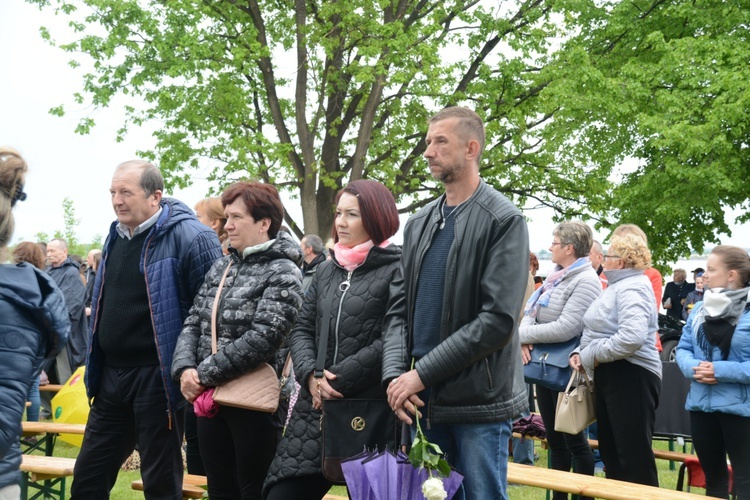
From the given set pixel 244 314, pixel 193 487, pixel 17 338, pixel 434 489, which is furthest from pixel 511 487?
pixel 17 338

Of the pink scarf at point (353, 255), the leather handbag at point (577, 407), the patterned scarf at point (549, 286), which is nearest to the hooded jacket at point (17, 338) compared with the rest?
the pink scarf at point (353, 255)

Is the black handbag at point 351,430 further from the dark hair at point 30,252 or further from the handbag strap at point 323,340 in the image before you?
the dark hair at point 30,252

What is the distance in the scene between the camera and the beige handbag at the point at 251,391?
172 inches

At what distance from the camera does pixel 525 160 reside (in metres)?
22.1

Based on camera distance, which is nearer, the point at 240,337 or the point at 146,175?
the point at 240,337

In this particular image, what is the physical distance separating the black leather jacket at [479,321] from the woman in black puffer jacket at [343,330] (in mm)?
401

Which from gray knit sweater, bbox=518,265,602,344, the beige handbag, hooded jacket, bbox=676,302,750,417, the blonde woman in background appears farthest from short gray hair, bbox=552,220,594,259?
the beige handbag

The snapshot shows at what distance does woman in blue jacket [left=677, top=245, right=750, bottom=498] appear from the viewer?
18.0 feet

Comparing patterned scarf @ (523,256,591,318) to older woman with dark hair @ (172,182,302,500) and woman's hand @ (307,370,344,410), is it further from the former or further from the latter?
woman's hand @ (307,370,344,410)

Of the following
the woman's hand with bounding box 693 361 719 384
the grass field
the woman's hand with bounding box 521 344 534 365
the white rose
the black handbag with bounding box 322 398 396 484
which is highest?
the woman's hand with bounding box 521 344 534 365

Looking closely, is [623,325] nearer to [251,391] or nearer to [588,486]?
[588,486]

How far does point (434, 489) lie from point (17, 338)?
1.57 meters

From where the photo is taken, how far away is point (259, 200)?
472 cm

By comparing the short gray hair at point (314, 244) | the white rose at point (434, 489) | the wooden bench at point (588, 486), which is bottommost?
the wooden bench at point (588, 486)
